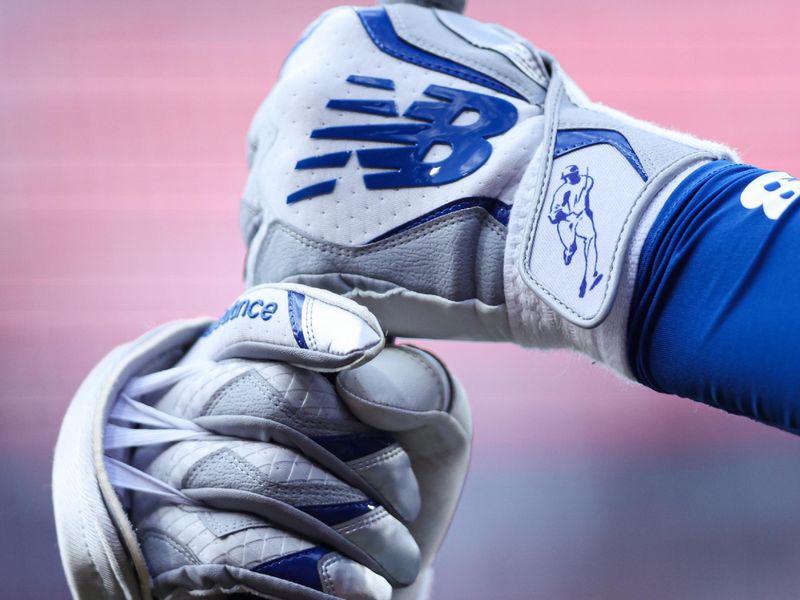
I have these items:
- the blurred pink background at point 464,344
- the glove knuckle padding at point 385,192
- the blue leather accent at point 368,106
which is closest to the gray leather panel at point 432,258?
the glove knuckle padding at point 385,192

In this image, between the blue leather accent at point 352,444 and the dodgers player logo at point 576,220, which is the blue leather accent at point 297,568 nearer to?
the blue leather accent at point 352,444

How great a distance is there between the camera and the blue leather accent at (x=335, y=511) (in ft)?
1.95

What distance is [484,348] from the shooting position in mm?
1673

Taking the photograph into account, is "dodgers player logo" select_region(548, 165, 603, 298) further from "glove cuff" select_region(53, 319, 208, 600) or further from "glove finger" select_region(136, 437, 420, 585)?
"glove cuff" select_region(53, 319, 208, 600)

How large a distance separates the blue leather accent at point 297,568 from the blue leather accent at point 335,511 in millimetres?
25

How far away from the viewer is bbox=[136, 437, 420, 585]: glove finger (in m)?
0.58

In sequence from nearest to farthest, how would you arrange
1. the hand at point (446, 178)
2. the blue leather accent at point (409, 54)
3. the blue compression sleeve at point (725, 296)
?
the blue compression sleeve at point (725, 296)
the hand at point (446, 178)
the blue leather accent at point (409, 54)

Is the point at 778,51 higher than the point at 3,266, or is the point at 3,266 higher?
the point at 778,51

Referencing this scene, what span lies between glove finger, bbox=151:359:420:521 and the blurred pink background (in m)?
0.80

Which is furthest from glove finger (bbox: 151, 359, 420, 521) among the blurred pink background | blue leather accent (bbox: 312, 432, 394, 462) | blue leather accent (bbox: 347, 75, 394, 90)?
the blurred pink background

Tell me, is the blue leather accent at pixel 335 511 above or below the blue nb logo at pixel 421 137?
below

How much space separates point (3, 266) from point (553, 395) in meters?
1.09

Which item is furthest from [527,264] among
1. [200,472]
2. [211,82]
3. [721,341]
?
[211,82]

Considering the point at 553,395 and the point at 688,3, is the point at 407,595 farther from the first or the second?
the point at 688,3
